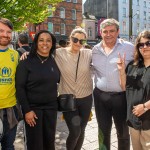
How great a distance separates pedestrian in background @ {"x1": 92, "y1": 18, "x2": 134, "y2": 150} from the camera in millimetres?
3633

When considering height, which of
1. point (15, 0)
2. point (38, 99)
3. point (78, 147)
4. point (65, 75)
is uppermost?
point (15, 0)

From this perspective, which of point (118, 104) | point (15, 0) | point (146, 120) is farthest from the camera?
point (15, 0)

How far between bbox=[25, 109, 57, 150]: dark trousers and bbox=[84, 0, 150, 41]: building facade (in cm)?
4900

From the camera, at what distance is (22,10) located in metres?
10.3

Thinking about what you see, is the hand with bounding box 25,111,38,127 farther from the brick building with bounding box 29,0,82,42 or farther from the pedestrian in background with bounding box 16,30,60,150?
the brick building with bounding box 29,0,82,42

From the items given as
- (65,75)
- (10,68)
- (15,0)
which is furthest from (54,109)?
(15,0)

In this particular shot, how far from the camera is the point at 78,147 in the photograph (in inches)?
158

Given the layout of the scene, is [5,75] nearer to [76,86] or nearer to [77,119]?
[76,86]

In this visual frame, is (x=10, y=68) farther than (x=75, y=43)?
No

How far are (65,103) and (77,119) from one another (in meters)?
0.34

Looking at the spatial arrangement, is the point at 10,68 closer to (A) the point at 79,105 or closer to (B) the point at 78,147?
(A) the point at 79,105

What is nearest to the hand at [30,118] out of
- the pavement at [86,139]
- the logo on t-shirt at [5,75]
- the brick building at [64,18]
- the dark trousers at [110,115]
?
the logo on t-shirt at [5,75]

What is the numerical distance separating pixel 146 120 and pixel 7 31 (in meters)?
2.02

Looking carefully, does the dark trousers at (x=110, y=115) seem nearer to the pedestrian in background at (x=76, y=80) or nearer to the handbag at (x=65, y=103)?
the pedestrian in background at (x=76, y=80)
